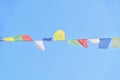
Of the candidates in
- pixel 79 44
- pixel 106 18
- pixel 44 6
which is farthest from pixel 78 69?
pixel 44 6

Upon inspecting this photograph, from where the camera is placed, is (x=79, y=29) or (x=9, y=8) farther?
(x=9, y=8)

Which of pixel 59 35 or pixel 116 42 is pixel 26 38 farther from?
Answer: pixel 116 42

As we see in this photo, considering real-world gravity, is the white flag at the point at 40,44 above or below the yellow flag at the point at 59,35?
below

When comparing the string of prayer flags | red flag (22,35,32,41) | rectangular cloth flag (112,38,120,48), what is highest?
red flag (22,35,32,41)

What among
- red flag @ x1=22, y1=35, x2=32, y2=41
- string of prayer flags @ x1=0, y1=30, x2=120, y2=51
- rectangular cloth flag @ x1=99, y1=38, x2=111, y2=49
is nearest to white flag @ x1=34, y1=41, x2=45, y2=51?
string of prayer flags @ x1=0, y1=30, x2=120, y2=51

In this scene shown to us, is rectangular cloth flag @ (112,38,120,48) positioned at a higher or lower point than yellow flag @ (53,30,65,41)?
lower

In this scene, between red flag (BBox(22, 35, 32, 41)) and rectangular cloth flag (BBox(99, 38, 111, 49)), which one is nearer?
rectangular cloth flag (BBox(99, 38, 111, 49))

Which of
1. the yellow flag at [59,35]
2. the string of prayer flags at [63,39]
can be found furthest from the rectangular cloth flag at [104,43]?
the yellow flag at [59,35]

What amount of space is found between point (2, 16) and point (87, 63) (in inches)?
28.0

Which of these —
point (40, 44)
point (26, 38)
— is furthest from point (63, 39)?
point (26, 38)

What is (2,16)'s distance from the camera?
1.86 m

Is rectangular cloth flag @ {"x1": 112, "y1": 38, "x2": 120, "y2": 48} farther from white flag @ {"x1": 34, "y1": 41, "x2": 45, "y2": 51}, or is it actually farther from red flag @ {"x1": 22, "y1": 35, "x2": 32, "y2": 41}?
red flag @ {"x1": 22, "y1": 35, "x2": 32, "y2": 41}

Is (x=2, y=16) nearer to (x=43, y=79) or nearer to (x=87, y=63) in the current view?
(x=43, y=79)

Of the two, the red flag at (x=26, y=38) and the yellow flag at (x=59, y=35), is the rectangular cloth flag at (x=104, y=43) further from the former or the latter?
the red flag at (x=26, y=38)
